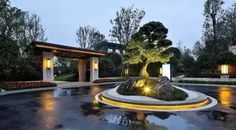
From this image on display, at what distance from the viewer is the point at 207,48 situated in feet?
110

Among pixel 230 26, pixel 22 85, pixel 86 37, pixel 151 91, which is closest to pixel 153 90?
pixel 151 91

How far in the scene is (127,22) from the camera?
31.4m

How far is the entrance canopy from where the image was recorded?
18.7 metres

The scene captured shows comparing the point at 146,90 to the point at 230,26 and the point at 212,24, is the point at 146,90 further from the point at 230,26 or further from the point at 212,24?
the point at 230,26

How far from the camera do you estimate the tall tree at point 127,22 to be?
1236 inches

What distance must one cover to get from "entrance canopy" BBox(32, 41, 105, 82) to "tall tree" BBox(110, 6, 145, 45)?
865 cm

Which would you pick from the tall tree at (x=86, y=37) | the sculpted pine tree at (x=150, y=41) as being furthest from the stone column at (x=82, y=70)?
the tall tree at (x=86, y=37)

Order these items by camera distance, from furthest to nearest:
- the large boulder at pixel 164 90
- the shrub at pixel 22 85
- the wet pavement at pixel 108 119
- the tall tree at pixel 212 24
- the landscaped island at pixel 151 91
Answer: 1. the tall tree at pixel 212 24
2. the shrub at pixel 22 85
3. the large boulder at pixel 164 90
4. the landscaped island at pixel 151 91
5. the wet pavement at pixel 108 119

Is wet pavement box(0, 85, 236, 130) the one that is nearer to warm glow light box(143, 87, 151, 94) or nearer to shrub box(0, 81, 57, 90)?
warm glow light box(143, 87, 151, 94)

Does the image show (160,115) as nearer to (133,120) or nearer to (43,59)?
(133,120)

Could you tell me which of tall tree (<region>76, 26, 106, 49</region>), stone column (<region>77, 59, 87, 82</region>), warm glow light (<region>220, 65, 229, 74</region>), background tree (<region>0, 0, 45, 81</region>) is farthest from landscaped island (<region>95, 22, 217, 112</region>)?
tall tree (<region>76, 26, 106, 49</region>)

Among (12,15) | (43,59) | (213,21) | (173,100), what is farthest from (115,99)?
(213,21)

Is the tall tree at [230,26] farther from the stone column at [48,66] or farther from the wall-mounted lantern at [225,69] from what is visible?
the stone column at [48,66]

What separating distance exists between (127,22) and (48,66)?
15.7 meters
